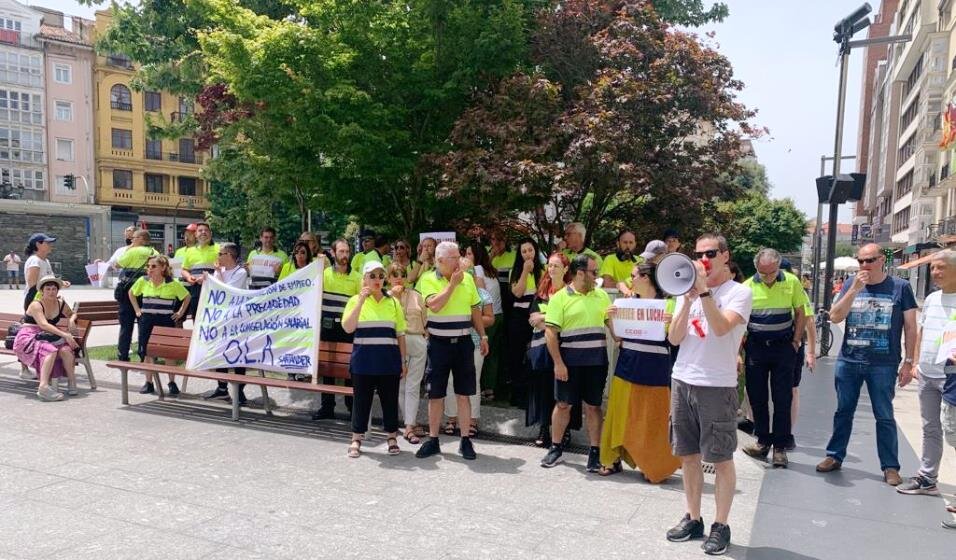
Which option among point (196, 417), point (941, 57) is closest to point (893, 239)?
point (941, 57)

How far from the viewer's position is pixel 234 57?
875 cm

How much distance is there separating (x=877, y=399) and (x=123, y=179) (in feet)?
191

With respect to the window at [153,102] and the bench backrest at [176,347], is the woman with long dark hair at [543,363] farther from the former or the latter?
the window at [153,102]

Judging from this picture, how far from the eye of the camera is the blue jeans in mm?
5672

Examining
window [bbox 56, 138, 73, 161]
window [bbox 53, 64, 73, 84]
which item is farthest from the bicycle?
window [bbox 53, 64, 73, 84]

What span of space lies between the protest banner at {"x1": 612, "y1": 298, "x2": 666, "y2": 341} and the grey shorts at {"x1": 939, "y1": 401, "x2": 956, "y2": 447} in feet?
6.67

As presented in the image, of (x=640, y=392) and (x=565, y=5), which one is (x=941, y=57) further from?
(x=640, y=392)

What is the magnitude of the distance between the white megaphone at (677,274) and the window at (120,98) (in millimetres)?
59298

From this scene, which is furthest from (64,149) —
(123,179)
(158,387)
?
(158,387)

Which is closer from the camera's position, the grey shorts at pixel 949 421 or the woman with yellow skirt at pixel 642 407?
the grey shorts at pixel 949 421

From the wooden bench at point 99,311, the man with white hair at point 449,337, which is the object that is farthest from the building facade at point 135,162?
the man with white hair at point 449,337

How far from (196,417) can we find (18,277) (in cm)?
3541

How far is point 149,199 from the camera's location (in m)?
54.7

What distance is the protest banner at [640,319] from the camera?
564 cm
